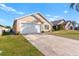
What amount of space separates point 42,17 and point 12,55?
1214 millimetres

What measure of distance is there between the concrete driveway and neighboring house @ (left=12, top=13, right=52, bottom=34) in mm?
167

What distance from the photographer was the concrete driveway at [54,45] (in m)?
4.73

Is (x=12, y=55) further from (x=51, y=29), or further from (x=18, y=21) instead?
(x=51, y=29)

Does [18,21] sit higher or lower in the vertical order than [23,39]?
higher

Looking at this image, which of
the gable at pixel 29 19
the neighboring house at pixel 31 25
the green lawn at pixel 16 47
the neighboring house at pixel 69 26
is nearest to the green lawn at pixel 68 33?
the neighboring house at pixel 69 26

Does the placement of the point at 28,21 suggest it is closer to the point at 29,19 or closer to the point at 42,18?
the point at 29,19

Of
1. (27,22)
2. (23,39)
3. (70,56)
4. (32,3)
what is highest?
(32,3)

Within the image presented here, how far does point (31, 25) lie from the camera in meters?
5.21

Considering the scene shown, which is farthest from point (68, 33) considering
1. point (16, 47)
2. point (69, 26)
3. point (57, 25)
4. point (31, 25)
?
point (16, 47)

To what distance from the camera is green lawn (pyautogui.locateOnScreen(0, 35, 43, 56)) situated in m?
4.67

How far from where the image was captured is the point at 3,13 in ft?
16.2

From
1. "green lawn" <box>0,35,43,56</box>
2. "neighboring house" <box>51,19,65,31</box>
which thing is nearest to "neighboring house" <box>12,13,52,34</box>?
"neighboring house" <box>51,19,65,31</box>

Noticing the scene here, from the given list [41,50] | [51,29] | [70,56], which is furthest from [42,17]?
[70,56]

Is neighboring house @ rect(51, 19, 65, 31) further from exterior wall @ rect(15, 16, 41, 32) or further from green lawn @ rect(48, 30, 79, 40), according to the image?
exterior wall @ rect(15, 16, 41, 32)
